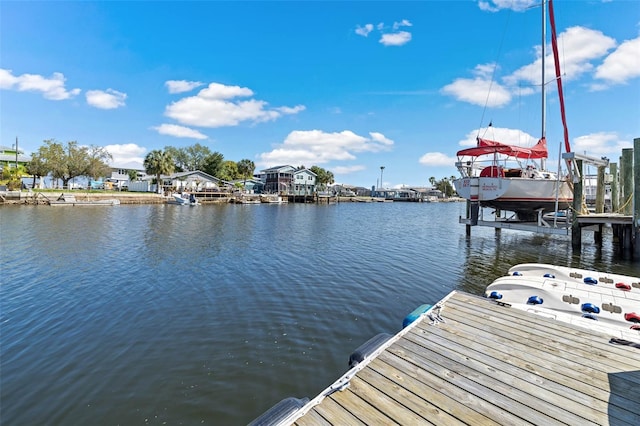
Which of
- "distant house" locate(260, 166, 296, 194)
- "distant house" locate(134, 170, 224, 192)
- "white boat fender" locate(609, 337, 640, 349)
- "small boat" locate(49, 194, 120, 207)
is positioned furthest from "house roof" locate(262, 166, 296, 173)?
"white boat fender" locate(609, 337, 640, 349)

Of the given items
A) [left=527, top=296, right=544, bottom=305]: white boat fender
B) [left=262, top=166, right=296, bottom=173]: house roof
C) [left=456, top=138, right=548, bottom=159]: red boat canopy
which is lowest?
[left=527, top=296, right=544, bottom=305]: white boat fender

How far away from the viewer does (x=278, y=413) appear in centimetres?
313

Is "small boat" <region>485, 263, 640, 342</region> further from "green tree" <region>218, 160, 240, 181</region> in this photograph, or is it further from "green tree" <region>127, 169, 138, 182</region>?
"green tree" <region>127, 169, 138, 182</region>

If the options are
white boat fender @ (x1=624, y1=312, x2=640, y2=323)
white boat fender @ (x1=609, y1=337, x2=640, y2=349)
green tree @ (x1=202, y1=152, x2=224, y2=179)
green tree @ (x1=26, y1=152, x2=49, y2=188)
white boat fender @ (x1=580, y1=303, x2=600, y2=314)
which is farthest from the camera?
green tree @ (x1=202, y1=152, x2=224, y2=179)

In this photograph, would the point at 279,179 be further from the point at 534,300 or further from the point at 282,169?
the point at 534,300

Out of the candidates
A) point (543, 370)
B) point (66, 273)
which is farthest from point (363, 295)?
point (66, 273)

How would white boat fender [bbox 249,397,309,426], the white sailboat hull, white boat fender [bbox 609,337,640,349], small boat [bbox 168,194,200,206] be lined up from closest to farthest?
white boat fender [bbox 249,397,309,426]
white boat fender [bbox 609,337,640,349]
the white sailboat hull
small boat [bbox 168,194,200,206]

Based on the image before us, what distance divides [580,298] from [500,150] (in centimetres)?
1312

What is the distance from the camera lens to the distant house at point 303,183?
83.5 metres

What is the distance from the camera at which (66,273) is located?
11594mm

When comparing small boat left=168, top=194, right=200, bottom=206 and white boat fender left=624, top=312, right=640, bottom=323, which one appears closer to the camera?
white boat fender left=624, top=312, right=640, bottom=323

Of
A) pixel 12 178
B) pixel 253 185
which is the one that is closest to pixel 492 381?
pixel 12 178

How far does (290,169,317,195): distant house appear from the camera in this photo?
83.5 meters

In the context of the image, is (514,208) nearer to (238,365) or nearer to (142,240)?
(238,365)
